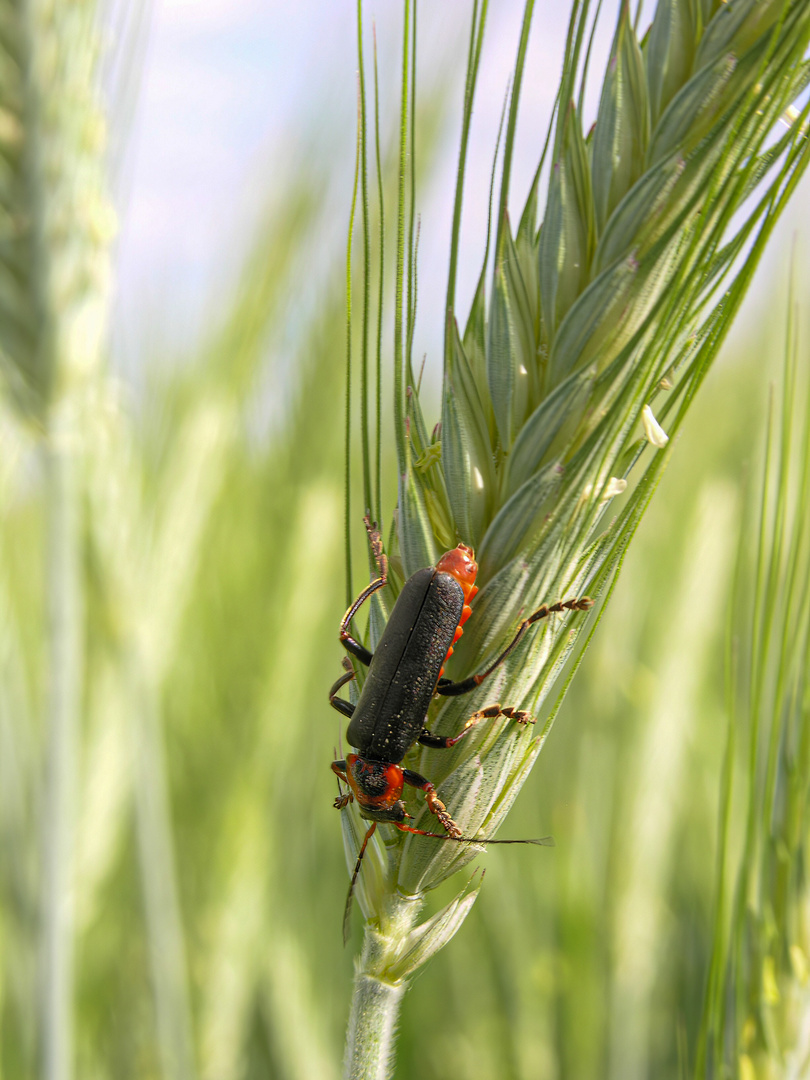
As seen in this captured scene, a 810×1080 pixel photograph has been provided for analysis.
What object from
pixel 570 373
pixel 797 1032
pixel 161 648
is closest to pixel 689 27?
pixel 570 373

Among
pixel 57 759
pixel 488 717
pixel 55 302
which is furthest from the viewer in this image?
pixel 55 302

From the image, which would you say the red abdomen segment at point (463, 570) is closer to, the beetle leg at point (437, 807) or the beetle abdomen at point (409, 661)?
the beetle abdomen at point (409, 661)

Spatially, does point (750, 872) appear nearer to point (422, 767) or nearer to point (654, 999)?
point (422, 767)

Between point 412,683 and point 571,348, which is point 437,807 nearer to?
point 412,683

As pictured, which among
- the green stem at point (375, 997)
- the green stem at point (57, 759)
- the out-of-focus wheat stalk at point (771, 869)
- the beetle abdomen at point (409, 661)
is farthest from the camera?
the green stem at point (57, 759)

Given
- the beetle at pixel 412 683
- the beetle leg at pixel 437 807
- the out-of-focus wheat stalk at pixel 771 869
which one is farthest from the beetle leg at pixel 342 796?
the out-of-focus wheat stalk at pixel 771 869

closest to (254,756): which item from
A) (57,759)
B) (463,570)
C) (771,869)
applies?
(57,759)

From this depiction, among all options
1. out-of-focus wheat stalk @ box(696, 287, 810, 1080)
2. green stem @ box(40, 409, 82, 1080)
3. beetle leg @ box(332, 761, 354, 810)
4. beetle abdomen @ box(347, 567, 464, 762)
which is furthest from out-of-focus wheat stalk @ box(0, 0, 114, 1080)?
out-of-focus wheat stalk @ box(696, 287, 810, 1080)
